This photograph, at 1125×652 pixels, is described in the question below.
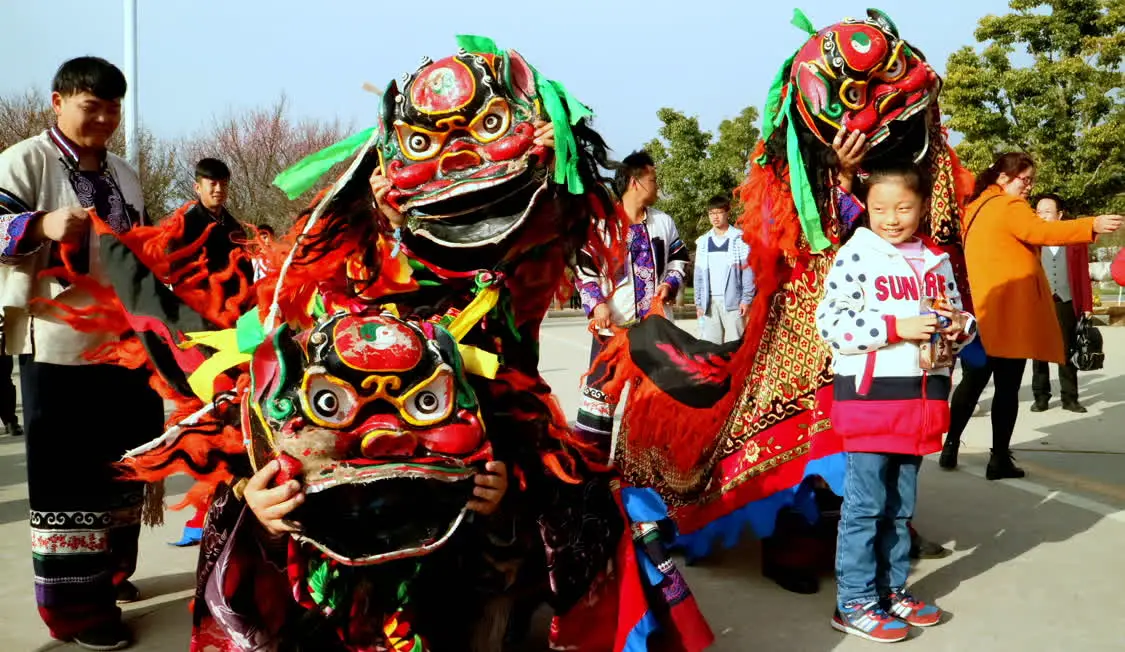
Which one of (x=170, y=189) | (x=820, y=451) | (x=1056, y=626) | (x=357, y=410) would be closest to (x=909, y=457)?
(x=820, y=451)

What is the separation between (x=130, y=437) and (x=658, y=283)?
2.63m

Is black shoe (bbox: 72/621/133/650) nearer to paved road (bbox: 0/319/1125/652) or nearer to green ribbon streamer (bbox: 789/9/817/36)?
paved road (bbox: 0/319/1125/652)

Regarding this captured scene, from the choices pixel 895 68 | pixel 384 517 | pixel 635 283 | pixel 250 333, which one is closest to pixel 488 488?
pixel 384 517

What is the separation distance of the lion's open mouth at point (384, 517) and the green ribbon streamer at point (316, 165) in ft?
3.02

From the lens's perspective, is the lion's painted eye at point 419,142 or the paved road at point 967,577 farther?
the paved road at point 967,577

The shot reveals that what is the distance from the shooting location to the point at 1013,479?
497 cm

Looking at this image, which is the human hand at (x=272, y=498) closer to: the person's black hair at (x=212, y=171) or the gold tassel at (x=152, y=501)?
the gold tassel at (x=152, y=501)

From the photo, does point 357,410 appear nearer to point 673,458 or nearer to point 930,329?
point 930,329

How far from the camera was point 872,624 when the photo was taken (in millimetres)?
2912

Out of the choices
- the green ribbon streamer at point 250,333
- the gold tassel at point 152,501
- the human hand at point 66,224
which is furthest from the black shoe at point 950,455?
the human hand at point 66,224

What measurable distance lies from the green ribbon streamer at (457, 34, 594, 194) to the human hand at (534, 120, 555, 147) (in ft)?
0.05

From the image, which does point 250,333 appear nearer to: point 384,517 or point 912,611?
point 384,517

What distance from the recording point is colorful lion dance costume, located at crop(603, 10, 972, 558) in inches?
124

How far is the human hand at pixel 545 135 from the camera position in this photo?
7.49 ft
